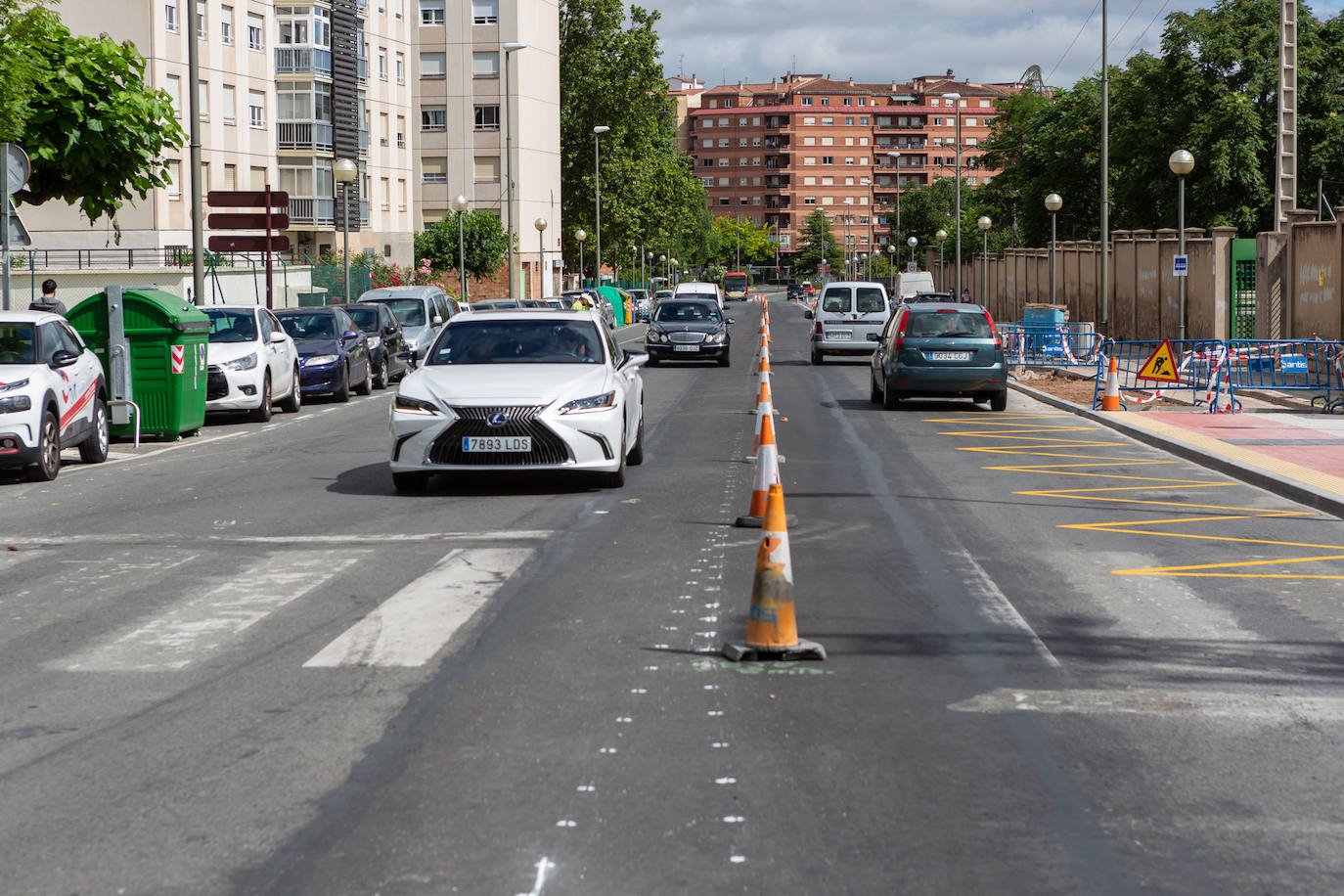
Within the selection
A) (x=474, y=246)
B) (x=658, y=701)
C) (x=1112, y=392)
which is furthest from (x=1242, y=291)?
(x=474, y=246)

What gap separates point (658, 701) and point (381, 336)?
1011 inches

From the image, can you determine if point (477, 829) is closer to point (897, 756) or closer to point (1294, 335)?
point (897, 756)

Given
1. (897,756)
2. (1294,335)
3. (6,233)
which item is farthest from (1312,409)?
(897,756)

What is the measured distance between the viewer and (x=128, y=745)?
19.6ft

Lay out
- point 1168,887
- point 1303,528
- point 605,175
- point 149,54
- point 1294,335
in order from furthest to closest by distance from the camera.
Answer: point 605,175 < point 149,54 < point 1294,335 < point 1303,528 < point 1168,887

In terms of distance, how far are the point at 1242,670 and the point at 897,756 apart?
7.14ft

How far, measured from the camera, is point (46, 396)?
15602 millimetres

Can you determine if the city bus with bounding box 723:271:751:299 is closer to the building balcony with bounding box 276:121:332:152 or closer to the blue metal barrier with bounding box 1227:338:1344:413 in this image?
the building balcony with bounding box 276:121:332:152

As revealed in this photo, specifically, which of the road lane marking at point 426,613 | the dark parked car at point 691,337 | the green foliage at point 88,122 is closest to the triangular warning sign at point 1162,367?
the dark parked car at point 691,337

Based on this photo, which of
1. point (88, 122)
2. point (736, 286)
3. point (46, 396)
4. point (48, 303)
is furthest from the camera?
point (736, 286)

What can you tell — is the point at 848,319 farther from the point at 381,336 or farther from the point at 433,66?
the point at 433,66

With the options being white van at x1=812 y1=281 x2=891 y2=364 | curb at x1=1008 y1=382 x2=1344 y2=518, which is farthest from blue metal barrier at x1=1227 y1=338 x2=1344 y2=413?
white van at x1=812 y1=281 x2=891 y2=364

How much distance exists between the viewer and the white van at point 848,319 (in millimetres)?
37594

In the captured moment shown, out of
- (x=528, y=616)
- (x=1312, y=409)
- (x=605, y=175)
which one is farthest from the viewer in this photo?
(x=605, y=175)
